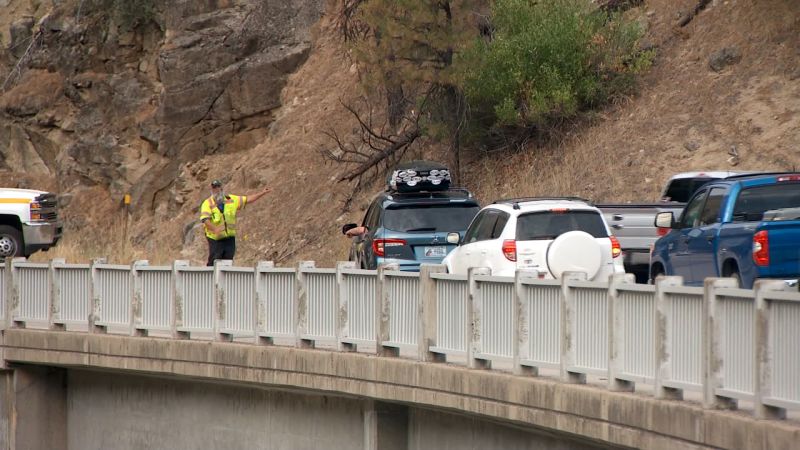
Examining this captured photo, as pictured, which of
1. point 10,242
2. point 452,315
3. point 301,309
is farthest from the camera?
point 10,242

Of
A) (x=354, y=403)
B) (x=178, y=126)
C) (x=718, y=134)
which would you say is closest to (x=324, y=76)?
(x=178, y=126)

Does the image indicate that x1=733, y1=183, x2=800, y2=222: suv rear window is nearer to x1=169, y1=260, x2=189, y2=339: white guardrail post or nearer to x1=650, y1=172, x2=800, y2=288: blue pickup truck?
x1=650, y1=172, x2=800, y2=288: blue pickup truck

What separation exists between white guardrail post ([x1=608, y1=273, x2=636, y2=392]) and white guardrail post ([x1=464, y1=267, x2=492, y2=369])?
229 cm

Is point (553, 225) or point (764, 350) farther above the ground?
point (553, 225)

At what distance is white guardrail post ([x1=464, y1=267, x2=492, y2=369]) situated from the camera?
13.5 m

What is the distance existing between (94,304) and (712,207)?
8.08 metres

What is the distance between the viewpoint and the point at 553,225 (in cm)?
1739

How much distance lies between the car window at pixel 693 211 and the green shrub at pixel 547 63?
14.5 m

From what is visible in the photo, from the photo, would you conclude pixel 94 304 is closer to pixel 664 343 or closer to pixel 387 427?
pixel 387 427

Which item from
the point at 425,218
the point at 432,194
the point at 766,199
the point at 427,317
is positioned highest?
the point at 432,194

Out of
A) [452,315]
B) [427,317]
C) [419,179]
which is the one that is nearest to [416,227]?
[419,179]

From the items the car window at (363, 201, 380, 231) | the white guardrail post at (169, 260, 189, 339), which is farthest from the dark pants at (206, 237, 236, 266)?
the white guardrail post at (169, 260, 189, 339)

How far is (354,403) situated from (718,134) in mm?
17067

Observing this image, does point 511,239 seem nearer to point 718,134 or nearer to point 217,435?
point 217,435
